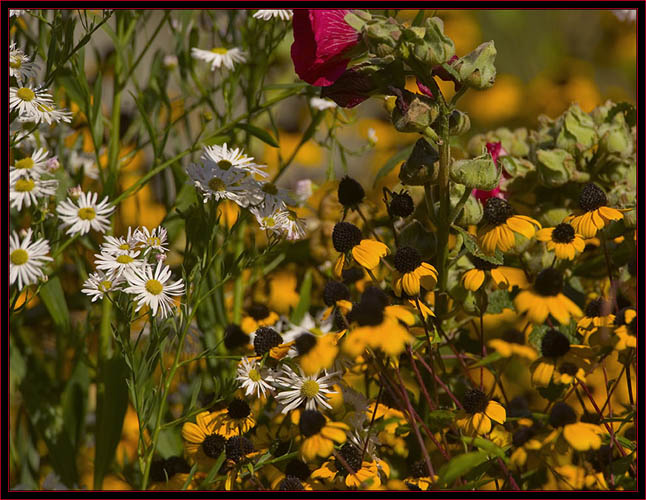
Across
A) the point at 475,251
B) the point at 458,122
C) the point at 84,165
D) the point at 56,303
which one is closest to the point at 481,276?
the point at 475,251

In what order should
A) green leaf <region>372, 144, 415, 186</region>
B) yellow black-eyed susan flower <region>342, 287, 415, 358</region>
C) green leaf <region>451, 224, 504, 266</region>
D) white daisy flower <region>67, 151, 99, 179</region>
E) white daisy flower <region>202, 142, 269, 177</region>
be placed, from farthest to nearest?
1. white daisy flower <region>67, 151, 99, 179</region>
2. green leaf <region>372, 144, 415, 186</region>
3. white daisy flower <region>202, 142, 269, 177</region>
4. green leaf <region>451, 224, 504, 266</region>
5. yellow black-eyed susan flower <region>342, 287, 415, 358</region>

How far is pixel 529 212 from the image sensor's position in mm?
874

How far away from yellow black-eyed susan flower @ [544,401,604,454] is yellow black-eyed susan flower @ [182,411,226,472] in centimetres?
28

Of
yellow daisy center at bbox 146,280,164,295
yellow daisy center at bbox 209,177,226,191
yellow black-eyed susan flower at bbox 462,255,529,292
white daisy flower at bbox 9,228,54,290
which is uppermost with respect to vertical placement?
yellow daisy center at bbox 209,177,226,191

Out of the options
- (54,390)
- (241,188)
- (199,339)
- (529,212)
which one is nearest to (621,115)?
(529,212)

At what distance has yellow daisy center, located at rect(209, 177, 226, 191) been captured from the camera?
0.69 meters

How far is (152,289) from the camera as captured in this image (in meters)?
0.64

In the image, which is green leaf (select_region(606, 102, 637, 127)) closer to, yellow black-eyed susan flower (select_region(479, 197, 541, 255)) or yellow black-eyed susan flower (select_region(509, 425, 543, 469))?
yellow black-eyed susan flower (select_region(479, 197, 541, 255))

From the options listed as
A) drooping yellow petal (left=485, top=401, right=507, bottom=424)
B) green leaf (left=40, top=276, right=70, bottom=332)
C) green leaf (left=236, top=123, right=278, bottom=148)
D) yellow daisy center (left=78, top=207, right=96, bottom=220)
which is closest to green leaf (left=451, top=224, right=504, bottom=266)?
drooping yellow petal (left=485, top=401, right=507, bottom=424)

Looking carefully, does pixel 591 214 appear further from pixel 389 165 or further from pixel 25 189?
pixel 25 189

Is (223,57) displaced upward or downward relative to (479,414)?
upward

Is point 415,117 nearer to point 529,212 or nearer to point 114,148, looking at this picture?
point 529,212

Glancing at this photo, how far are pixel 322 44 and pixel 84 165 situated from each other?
51 centimetres

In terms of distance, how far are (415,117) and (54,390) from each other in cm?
64
